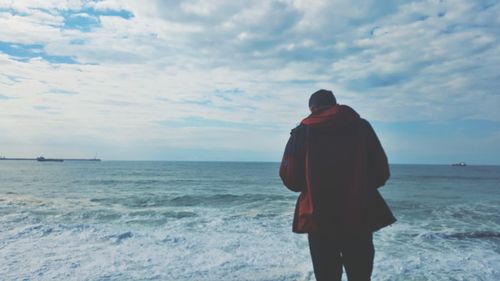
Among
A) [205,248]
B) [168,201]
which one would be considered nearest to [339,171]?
[205,248]

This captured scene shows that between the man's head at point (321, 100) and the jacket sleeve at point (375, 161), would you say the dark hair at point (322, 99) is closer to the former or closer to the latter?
the man's head at point (321, 100)

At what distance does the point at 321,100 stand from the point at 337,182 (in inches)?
23.4

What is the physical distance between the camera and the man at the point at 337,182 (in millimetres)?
2350

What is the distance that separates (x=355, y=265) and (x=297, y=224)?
1.58 feet

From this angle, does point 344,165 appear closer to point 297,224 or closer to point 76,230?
point 297,224

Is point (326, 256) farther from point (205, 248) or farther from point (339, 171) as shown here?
point (205, 248)

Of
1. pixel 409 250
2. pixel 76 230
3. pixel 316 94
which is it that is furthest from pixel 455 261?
pixel 76 230

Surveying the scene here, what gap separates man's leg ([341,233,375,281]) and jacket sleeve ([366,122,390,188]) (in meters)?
0.39

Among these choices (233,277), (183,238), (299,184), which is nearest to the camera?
(299,184)

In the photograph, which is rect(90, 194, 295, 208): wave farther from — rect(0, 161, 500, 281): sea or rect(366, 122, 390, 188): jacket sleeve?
rect(366, 122, 390, 188): jacket sleeve

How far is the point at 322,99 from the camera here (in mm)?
2559

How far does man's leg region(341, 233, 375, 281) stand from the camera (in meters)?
2.45

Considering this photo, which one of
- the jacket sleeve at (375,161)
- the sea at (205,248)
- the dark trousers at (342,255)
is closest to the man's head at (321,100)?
the jacket sleeve at (375,161)

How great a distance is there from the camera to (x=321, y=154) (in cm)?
236
